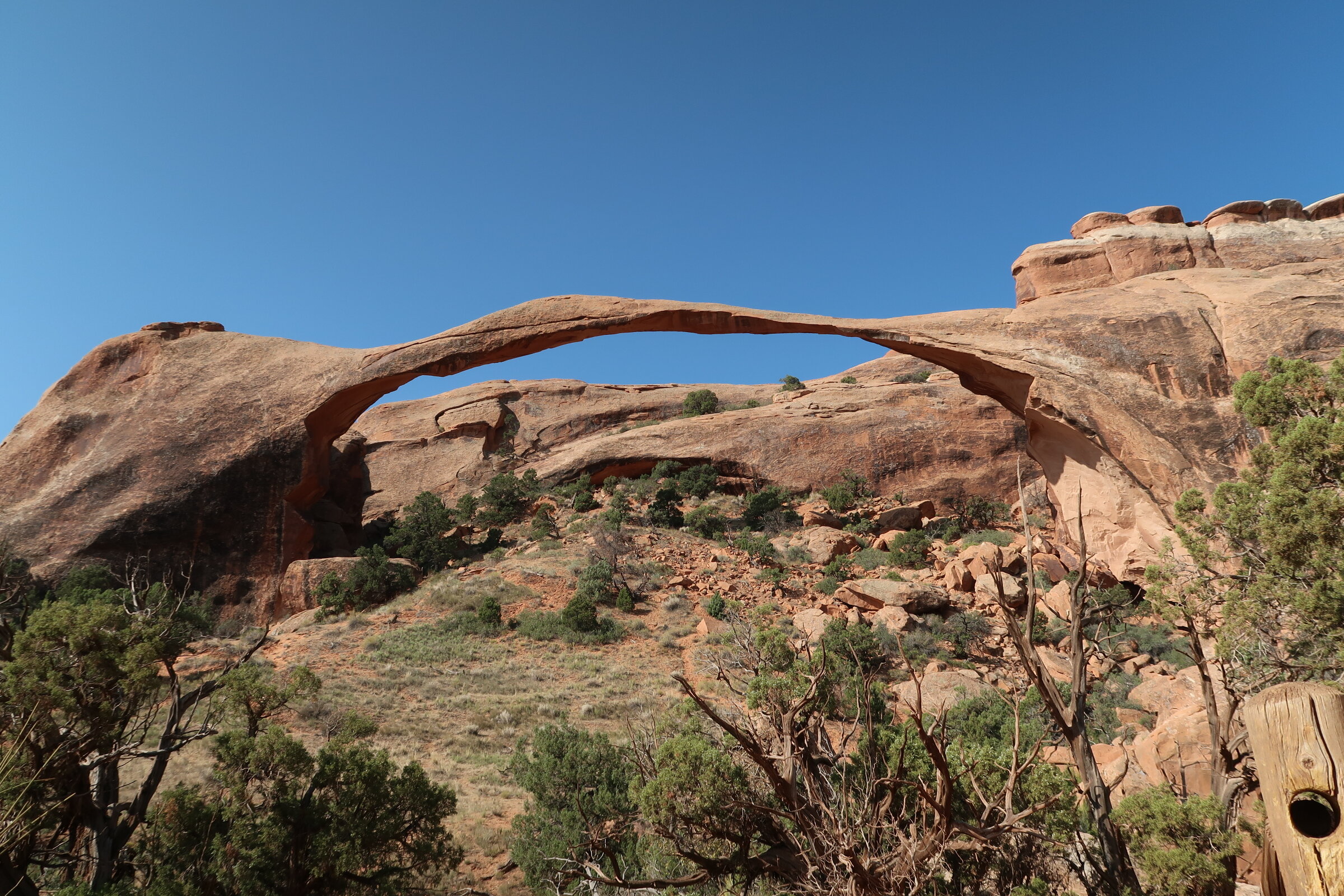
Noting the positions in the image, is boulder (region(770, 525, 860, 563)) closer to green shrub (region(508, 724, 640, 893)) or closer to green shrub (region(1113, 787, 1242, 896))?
green shrub (region(508, 724, 640, 893))

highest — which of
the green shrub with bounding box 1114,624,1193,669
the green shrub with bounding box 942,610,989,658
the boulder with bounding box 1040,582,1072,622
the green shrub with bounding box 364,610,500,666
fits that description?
the green shrub with bounding box 364,610,500,666

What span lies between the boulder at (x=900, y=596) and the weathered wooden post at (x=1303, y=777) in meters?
13.4

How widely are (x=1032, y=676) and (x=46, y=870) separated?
25.5 feet

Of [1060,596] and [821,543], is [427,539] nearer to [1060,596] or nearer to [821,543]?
[821,543]

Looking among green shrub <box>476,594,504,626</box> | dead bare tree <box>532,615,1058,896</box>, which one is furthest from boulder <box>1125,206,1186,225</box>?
green shrub <box>476,594,504,626</box>

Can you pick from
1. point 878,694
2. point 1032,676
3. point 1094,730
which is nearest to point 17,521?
point 878,694

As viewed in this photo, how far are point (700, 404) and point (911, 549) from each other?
50.3 feet

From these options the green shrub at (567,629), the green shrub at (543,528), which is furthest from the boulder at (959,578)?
the green shrub at (543,528)

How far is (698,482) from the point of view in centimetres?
2414

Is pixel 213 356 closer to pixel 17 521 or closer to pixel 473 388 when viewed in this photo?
pixel 17 521

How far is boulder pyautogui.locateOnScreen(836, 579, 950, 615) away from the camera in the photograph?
1420 centimetres

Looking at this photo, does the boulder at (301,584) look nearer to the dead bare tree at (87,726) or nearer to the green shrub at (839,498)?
the dead bare tree at (87,726)

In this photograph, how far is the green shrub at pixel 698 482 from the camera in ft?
78.6

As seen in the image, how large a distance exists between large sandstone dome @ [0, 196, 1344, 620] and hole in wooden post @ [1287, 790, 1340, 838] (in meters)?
10.0
